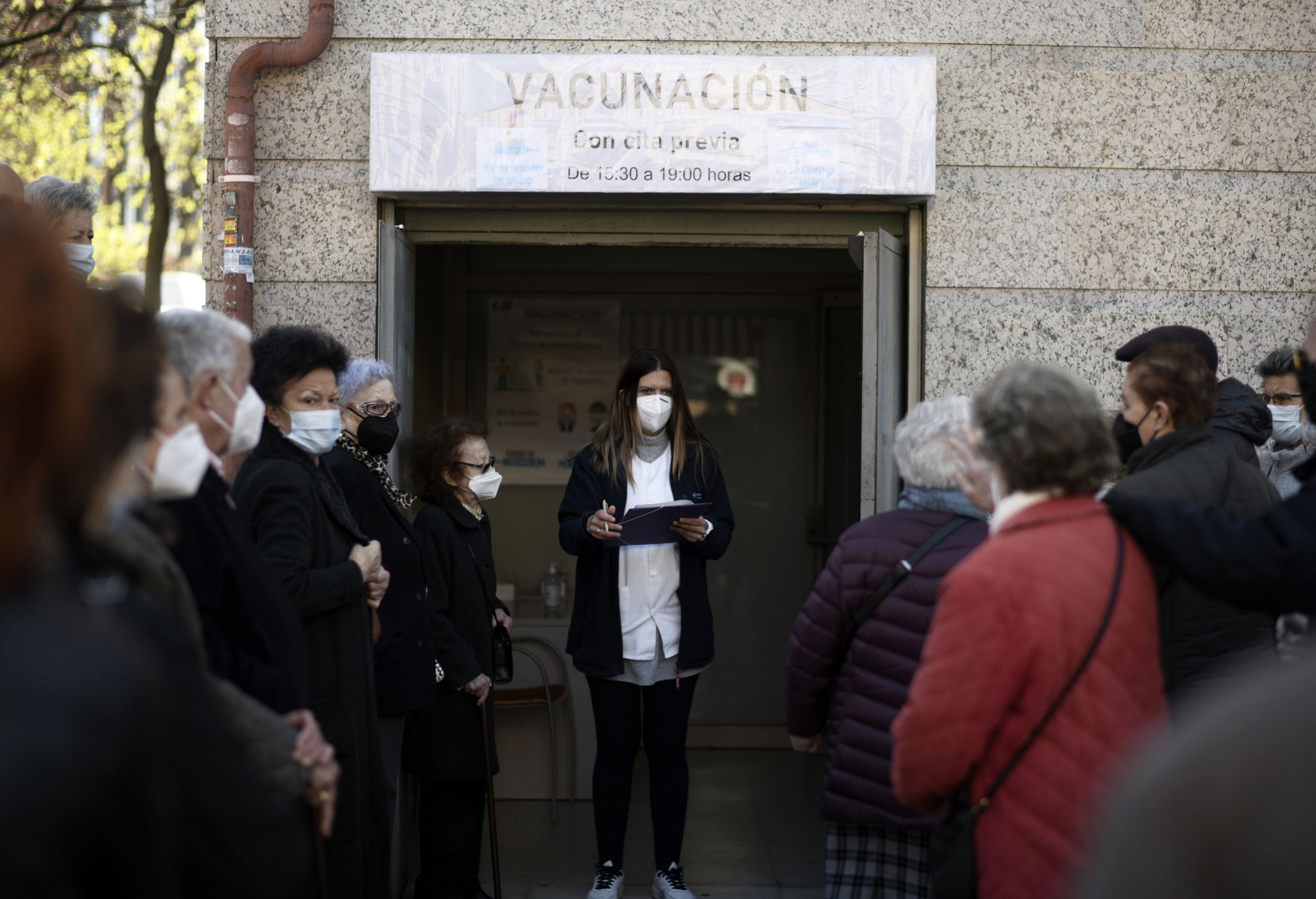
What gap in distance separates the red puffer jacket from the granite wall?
245 centimetres

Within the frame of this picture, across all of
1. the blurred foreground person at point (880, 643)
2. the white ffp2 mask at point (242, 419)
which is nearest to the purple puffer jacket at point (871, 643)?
the blurred foreground person at point (880, 643)

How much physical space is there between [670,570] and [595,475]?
0.46m

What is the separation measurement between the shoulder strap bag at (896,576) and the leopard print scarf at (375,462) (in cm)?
172

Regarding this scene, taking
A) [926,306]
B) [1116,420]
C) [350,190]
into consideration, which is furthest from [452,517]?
[1116,420]

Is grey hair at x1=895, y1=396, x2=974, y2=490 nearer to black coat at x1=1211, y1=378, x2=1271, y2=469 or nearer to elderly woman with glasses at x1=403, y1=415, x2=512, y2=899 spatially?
black coat at x1=1211, y1=378, x2=1271, y2=469

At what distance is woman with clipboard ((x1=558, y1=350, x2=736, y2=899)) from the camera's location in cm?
428

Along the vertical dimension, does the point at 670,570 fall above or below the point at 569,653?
above

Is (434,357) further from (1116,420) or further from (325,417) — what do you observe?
(1116,420)

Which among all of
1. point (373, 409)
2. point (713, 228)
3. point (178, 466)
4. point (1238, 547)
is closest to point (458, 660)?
point (373, 409)

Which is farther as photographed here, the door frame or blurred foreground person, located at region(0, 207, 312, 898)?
the door frame

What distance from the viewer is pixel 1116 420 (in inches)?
142

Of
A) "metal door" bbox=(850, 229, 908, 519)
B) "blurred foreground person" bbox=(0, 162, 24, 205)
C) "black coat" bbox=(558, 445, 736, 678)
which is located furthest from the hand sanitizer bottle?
"blurred foreground person" bbox=(0, 162, 24, 205)

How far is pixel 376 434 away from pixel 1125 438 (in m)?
→ 2.37

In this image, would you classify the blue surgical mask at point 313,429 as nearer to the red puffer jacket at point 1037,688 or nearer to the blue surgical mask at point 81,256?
the blue surgical mask at point 81,256
